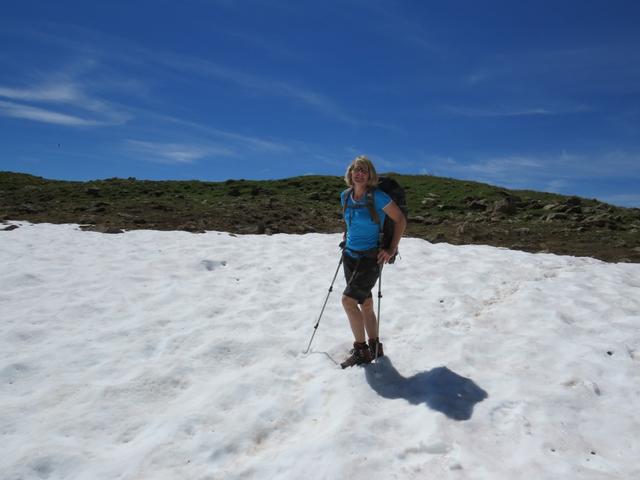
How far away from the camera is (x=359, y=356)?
6270 millimetres

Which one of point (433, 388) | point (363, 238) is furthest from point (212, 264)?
point (433, 388)

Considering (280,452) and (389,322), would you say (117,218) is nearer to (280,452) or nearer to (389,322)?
(389,322)

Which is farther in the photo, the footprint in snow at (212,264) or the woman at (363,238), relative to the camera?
the footprint in snow at (212,264)

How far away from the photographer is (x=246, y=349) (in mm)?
6902

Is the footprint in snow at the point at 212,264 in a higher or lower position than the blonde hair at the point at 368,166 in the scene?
lower

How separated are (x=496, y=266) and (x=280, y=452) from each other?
830 cm

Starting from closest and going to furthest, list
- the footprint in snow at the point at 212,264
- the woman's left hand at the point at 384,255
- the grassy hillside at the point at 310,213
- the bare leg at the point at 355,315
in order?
the woman's left hand at the point at 384,255
the bare leg at the point at 355,315
the footprint in snow at the point at 212,264
the grassy hillside at the point at 310,213

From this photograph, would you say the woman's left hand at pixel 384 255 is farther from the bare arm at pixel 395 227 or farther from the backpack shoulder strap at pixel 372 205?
the backpack shoulder strap at pixel 372 205

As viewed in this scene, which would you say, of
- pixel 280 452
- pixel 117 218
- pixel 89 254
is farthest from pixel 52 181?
pixel 280 452

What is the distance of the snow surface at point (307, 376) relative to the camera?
14.3 feet

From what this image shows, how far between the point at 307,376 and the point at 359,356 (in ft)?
2.57

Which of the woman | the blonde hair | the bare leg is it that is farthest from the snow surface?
the blonde hair

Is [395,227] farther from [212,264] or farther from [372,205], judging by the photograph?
[212,264]

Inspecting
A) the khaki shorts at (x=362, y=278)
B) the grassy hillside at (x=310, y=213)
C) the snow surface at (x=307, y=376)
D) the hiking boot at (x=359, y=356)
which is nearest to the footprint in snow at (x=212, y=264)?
the snow surface at (x=307, y=376)
